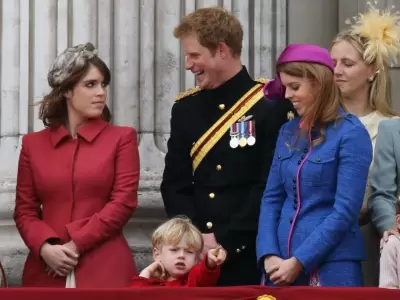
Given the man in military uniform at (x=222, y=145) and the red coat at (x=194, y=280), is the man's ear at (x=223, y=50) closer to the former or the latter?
the man in military uniform at (x=222, y=145)

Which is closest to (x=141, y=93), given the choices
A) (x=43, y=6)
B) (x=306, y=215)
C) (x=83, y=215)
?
(x=43, y=6)

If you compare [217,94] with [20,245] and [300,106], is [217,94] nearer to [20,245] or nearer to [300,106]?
[300,106]

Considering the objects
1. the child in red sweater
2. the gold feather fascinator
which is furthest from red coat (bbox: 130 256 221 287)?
the gold feather fascinator

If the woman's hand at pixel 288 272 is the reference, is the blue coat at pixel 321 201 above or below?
above

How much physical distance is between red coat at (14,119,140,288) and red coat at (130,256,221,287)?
1.37ft

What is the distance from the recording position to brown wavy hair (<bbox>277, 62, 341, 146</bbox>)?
6.26 metres

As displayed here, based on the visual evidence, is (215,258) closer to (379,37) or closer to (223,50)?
(223,50)

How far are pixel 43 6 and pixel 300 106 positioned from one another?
1.96m

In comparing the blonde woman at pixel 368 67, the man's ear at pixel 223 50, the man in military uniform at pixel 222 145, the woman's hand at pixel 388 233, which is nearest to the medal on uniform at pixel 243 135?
the man in military uniform at pixel 222 145

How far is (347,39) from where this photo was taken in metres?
7.02

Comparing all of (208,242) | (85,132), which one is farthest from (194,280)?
(85,132)

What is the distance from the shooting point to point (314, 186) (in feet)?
20.3

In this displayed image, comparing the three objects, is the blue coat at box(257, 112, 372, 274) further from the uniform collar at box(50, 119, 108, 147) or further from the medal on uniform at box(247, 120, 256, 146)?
the uniform collar at box(50, 119, 108, 147)

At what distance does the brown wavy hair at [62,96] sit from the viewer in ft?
22.4
